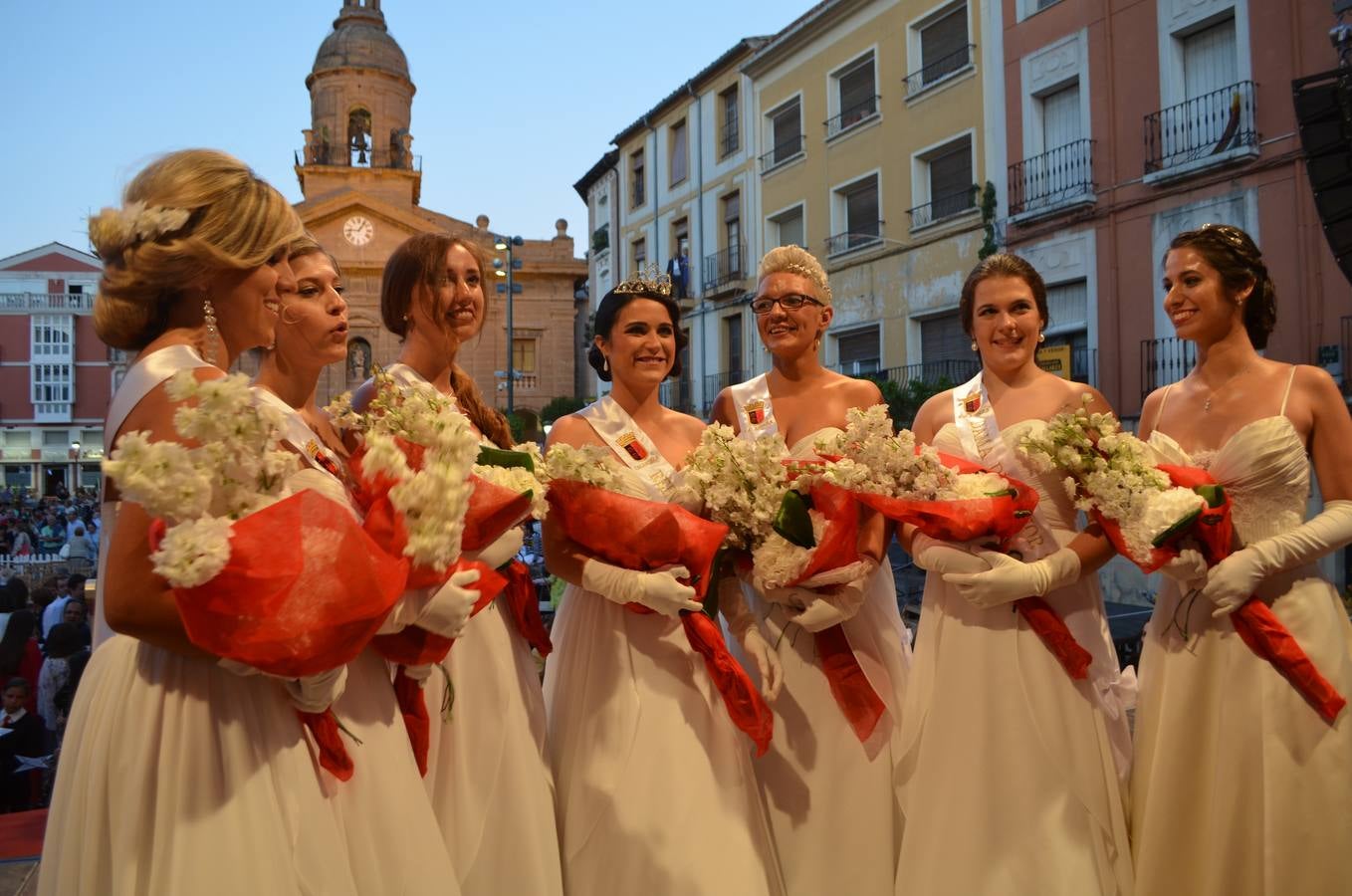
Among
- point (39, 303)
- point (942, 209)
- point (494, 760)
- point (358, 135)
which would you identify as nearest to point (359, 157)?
point (358, 135)

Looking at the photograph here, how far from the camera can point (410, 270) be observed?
313 centimetres

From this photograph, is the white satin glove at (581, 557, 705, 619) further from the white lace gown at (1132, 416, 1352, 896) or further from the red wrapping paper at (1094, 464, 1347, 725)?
the white lace gown at (1132, 416, 1352, 896)

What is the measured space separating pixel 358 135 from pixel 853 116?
27.8 metres

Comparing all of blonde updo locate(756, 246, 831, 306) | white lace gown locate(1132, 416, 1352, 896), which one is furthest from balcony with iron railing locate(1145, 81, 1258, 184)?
white lace gown locate(1132, 416, 1352, 896)

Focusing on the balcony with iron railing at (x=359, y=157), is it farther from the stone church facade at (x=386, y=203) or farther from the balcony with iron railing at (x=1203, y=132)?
the balcony with iron railing at (x=1203, y=132)

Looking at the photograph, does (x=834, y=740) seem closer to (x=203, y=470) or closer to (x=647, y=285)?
(x=647, y=285)

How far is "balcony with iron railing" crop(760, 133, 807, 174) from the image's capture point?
2111 centimetres

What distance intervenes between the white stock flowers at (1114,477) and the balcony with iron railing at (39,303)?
173 ft

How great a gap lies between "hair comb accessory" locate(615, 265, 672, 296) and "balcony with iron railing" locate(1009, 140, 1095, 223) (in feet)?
40.9

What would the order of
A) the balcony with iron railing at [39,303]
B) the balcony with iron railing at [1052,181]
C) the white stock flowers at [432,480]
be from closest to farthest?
the white stock flowers at [432,480]
the balcony with iron railing at [1052,181]
the balcony with iron railing at [39,303]

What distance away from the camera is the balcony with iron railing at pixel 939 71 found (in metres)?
16.7

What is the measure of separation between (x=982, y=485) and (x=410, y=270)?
1.84 m

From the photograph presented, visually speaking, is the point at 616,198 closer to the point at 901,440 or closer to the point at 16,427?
the point at 901,440

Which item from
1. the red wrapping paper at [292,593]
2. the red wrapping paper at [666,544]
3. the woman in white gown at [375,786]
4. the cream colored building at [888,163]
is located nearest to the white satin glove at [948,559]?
the red wrapping paper at [666,544]
